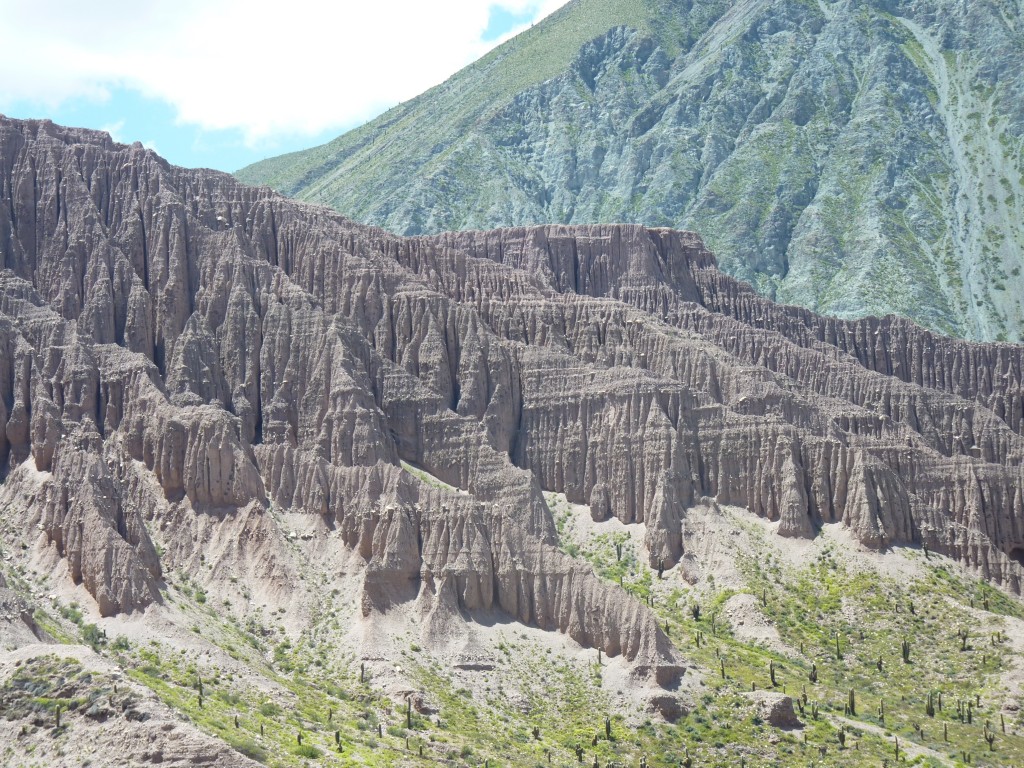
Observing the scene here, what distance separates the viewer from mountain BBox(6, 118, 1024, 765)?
389 feet

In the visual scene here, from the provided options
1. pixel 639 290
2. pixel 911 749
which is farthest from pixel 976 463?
pixel 911 749

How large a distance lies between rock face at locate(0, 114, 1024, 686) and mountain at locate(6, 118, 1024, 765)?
248mm

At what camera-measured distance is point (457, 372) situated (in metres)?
151

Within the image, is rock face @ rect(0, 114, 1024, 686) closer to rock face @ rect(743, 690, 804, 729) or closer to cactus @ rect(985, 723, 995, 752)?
rock face @ rect(743, 690, 804, 729)

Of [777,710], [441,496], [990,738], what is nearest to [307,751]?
[777,710]

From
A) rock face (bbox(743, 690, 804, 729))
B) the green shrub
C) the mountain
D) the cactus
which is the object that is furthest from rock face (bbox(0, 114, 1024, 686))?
the green shrub

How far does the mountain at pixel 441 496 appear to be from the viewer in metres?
118

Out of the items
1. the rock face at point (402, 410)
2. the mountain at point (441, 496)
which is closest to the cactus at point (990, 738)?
the mountain at point (441, 496)

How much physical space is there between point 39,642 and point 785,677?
160 ft

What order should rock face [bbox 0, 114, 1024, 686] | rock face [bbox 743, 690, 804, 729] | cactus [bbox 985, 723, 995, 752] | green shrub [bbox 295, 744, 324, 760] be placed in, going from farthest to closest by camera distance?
rock face [bbox 0, 114, 1024, 686] < cactus [bbox 985, 723, 995, 752] < rock face [bbox 743, 690, 804, 729] < green shrub [bbox 295, 744, 324, 760]

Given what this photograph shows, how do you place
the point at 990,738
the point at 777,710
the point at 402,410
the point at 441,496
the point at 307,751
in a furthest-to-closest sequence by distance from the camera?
the point at 402,410
the point at 441,496
the point at 990,738
the point at 777,710
the point at 307,751

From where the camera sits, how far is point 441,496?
133000 mm

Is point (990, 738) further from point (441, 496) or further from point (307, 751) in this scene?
point (307, 751)

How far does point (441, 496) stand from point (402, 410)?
13.5m
